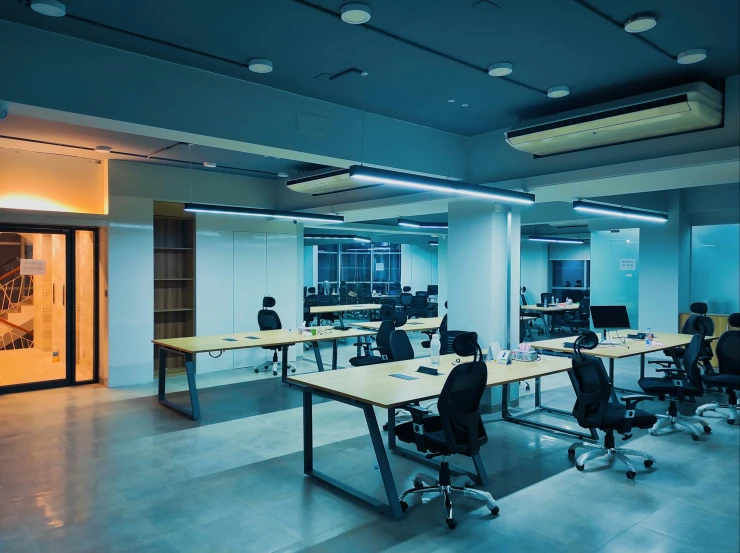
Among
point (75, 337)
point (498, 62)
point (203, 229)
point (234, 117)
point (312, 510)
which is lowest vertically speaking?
point (312, 510)

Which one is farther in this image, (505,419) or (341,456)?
(505,419)

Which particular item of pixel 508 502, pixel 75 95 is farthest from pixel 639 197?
pixel 75 95

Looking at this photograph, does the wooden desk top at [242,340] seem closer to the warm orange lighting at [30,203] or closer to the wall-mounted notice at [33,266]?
the wall-mounted notice at [33,266]

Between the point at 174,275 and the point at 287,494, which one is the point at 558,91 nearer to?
the point at 287,494

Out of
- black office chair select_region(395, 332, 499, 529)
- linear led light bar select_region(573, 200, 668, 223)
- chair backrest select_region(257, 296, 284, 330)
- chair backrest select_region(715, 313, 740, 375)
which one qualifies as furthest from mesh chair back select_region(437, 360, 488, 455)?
chair backrest select_region(257, 296, 284, 330)

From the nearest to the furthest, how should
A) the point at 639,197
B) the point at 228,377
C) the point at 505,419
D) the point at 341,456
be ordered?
the point at 341,456, the point at 505,419, the point at 228,377, the point at 639,197

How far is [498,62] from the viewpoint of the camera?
3.90 metres

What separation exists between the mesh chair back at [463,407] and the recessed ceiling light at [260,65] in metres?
2.57

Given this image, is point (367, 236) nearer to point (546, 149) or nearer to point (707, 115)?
point (546, 149)

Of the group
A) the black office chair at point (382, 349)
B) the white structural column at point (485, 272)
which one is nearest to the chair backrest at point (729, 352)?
the white structural column at point (485, 272)

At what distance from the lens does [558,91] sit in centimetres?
446

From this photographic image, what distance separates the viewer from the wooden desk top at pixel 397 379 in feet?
12.7

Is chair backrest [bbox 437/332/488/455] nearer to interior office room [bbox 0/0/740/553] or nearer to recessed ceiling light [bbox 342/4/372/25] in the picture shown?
interior office room [bbox 0/0/740/553]

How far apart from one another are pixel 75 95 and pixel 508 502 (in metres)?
4.13
